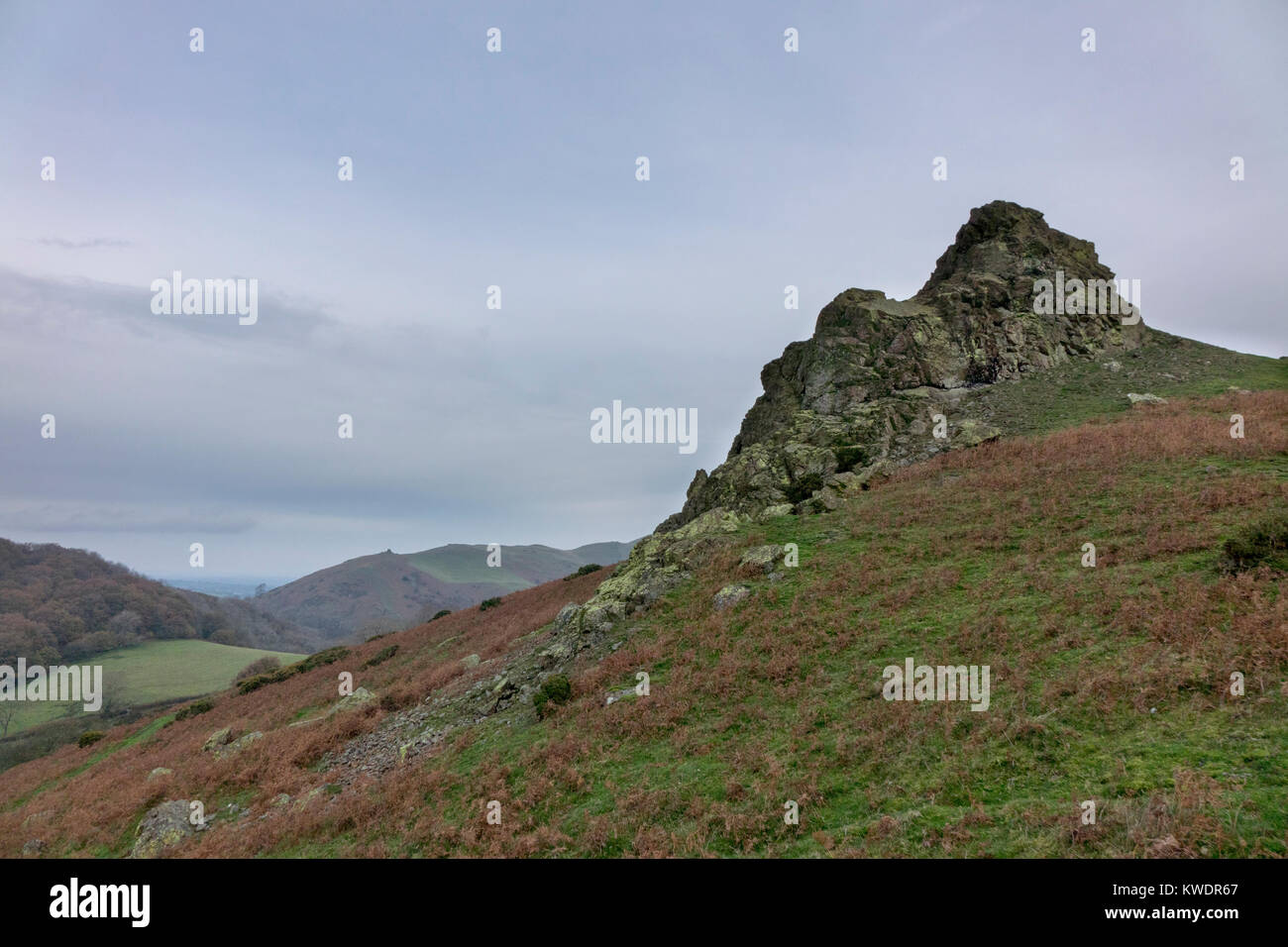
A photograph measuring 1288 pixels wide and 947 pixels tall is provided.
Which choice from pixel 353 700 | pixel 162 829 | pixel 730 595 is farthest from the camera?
pixel 353 700

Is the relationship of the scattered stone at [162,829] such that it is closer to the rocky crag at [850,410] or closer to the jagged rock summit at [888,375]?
the rocky crag at [850,410]

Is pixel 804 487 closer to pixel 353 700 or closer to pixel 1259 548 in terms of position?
pixel 1259 548

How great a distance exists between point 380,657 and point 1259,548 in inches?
1634

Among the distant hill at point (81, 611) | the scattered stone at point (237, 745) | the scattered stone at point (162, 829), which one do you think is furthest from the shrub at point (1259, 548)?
the distant hill at point (81, 611)

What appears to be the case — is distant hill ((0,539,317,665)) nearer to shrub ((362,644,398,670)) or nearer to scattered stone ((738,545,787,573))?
shrub ((362,644,398,670))

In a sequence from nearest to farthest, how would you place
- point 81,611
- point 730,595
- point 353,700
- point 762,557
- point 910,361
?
point 730,595
point 762,557
point 353,700
point 910,361
point 81,611

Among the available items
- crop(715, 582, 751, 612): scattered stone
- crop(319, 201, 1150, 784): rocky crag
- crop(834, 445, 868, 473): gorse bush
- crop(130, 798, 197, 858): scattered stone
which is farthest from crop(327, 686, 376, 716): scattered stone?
crop(834, 445, 868, 473): gorse bush

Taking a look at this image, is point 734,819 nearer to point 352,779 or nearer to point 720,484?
point 352,779

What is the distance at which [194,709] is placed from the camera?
117 ft

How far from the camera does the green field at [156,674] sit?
7788 centimetres

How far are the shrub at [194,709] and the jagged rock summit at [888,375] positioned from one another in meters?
27.1

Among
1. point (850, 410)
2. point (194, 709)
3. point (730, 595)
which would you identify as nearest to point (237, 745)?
point (194, 709)
